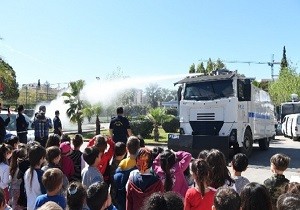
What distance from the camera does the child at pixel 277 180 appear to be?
168 inches

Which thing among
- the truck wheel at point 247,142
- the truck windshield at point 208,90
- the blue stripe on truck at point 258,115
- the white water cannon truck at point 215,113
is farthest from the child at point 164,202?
the blue stripe on truck at point 258,115

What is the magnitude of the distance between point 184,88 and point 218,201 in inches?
450

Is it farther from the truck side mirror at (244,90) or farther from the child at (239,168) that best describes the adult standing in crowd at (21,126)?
the child at (239,168)

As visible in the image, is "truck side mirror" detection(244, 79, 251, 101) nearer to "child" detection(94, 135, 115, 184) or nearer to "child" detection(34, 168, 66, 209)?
"child" detection(94, 135, 115, 184)

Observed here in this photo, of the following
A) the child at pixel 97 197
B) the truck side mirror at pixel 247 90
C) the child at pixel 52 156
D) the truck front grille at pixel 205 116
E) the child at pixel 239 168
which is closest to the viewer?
the child at pixel 97 197

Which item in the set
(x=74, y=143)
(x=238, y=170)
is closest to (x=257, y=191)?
(x=238, y=170)

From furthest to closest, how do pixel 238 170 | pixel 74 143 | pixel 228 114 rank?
pixel 228 114 → pixel 74 143 → pixel 238 170

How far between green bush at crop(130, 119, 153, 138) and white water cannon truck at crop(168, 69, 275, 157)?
10.2 meters

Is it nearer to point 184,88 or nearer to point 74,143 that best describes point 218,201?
point 74,143

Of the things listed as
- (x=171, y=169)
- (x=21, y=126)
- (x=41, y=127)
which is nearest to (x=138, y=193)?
(x=171, y=169)

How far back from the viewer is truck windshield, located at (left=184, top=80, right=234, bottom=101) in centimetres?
1359

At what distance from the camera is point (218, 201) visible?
9.77 feet

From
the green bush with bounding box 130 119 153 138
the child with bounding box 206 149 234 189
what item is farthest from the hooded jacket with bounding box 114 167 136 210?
the green bush with bounding box 130 119 153 138

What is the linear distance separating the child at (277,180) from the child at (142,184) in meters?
1.23
